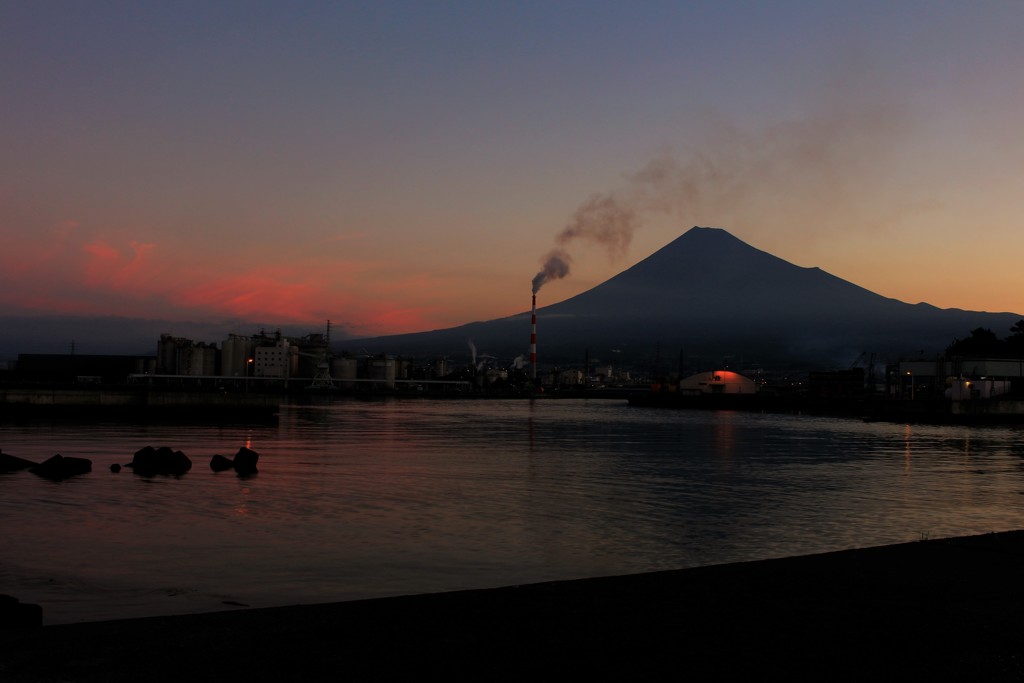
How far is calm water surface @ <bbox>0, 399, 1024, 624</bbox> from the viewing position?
1173cm

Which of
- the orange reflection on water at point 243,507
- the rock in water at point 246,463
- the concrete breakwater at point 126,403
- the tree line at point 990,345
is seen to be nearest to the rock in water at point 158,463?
the rock in water at point 246,463

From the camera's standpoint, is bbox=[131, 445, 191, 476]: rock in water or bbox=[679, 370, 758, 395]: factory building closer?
bbox=[131, 445, 191, 476]: rock in water

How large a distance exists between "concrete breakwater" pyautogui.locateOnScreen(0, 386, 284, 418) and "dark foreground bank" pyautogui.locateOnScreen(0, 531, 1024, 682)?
213 feet

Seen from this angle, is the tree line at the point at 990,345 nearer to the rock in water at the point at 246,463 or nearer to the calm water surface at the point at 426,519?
the calm water surface at the point at 426,519

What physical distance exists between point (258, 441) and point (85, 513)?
83.8ft

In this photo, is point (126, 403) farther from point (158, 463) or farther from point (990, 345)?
point (990, 345)

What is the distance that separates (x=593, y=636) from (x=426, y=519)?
1175cm

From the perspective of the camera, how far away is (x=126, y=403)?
227 feet

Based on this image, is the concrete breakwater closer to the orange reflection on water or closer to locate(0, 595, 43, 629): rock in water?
the orange reflection on water

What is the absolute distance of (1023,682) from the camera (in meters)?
5.25

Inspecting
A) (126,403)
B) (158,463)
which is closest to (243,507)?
(158,463)

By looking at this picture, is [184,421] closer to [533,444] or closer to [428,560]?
[533,444]

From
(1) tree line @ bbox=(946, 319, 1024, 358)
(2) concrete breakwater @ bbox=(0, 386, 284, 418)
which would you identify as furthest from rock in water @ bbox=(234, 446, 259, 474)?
(1) tree line @ bbox=(946, 319, 1024, 358)

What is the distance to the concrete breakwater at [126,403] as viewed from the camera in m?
65.7
